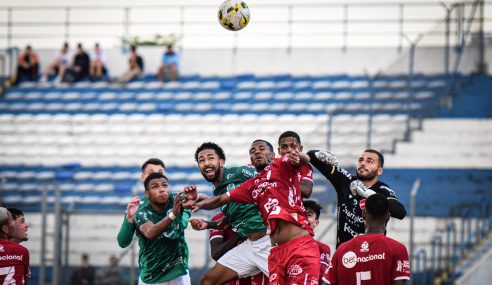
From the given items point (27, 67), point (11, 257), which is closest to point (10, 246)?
point (11, 257)

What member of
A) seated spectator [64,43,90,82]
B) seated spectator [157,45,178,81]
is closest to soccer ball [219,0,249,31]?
seated spectator [157,45,178,81]

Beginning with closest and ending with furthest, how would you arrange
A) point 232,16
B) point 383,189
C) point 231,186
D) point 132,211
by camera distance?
point 383,189 < point 231,186 < point 132,211 < point 232,16

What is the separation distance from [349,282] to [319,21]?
20686mm

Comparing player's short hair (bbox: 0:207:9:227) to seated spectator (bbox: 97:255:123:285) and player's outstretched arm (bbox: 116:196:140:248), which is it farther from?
seated spectator (bbox: 97:255:123:285)

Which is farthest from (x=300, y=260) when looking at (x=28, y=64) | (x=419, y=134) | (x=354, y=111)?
(x=28, y=64)

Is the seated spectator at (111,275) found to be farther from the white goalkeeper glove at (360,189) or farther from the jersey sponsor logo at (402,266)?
the jersey sponsor logo at (402,266)

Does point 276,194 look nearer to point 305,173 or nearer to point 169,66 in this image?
point 305,173

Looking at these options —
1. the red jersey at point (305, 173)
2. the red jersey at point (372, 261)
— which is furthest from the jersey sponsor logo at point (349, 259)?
the red jersey at point (305, 173)

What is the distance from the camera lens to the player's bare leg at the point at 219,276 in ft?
41.0

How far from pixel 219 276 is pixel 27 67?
19381mm

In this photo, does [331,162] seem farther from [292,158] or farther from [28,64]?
[28,64]

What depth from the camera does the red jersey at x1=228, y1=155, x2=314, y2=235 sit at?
37.6 feet

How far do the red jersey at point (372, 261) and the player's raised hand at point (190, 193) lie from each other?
202 centimetres

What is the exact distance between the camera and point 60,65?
99.7 feet
